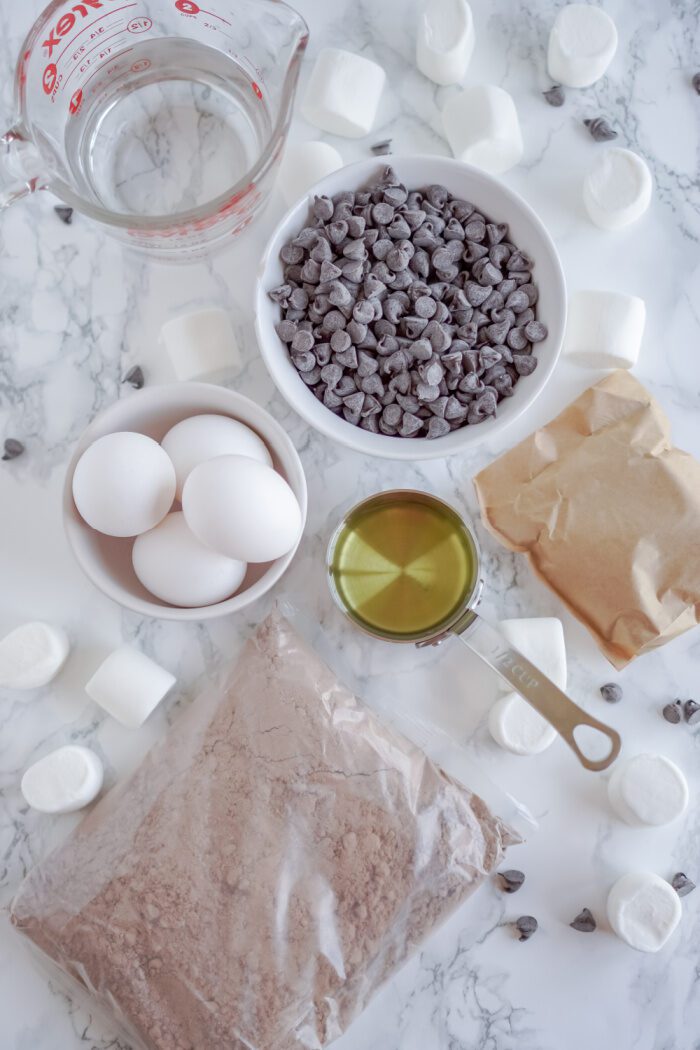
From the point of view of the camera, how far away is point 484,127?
47.7 inches

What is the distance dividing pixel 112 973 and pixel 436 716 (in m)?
0.50

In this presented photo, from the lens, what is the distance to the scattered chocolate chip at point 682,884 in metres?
1.23

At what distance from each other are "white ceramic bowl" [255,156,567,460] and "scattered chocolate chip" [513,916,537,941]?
2.04 ft

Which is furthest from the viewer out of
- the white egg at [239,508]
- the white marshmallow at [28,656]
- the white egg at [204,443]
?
the white marshmallow at [28,656]

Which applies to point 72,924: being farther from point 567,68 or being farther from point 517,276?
point 567,68

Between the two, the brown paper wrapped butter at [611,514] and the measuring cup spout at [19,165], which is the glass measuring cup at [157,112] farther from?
the brown paper wrapped butter at [611,514]

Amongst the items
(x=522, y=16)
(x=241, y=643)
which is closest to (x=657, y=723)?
(x=241, y=643)

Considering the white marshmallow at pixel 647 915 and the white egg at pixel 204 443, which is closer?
the white egg at pixel 204 443

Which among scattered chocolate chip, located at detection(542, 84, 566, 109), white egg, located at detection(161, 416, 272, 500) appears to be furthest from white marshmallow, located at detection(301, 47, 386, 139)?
white egg, located at detection(161, 416, 272, 500)

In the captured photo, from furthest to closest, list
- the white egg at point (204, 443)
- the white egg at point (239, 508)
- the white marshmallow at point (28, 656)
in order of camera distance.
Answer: the white marshmallow at point (28, 656) → the white egg at point (204, 443) → the white egg at point (239, 508)

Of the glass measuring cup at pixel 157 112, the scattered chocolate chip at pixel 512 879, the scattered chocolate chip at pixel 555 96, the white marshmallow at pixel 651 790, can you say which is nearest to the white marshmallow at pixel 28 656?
the glass measuring cup at pixel 157 112

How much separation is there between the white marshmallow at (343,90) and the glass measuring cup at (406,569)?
1.66 ft

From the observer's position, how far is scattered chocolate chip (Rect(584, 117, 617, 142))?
1282 millimetres

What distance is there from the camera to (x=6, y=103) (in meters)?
1.26
